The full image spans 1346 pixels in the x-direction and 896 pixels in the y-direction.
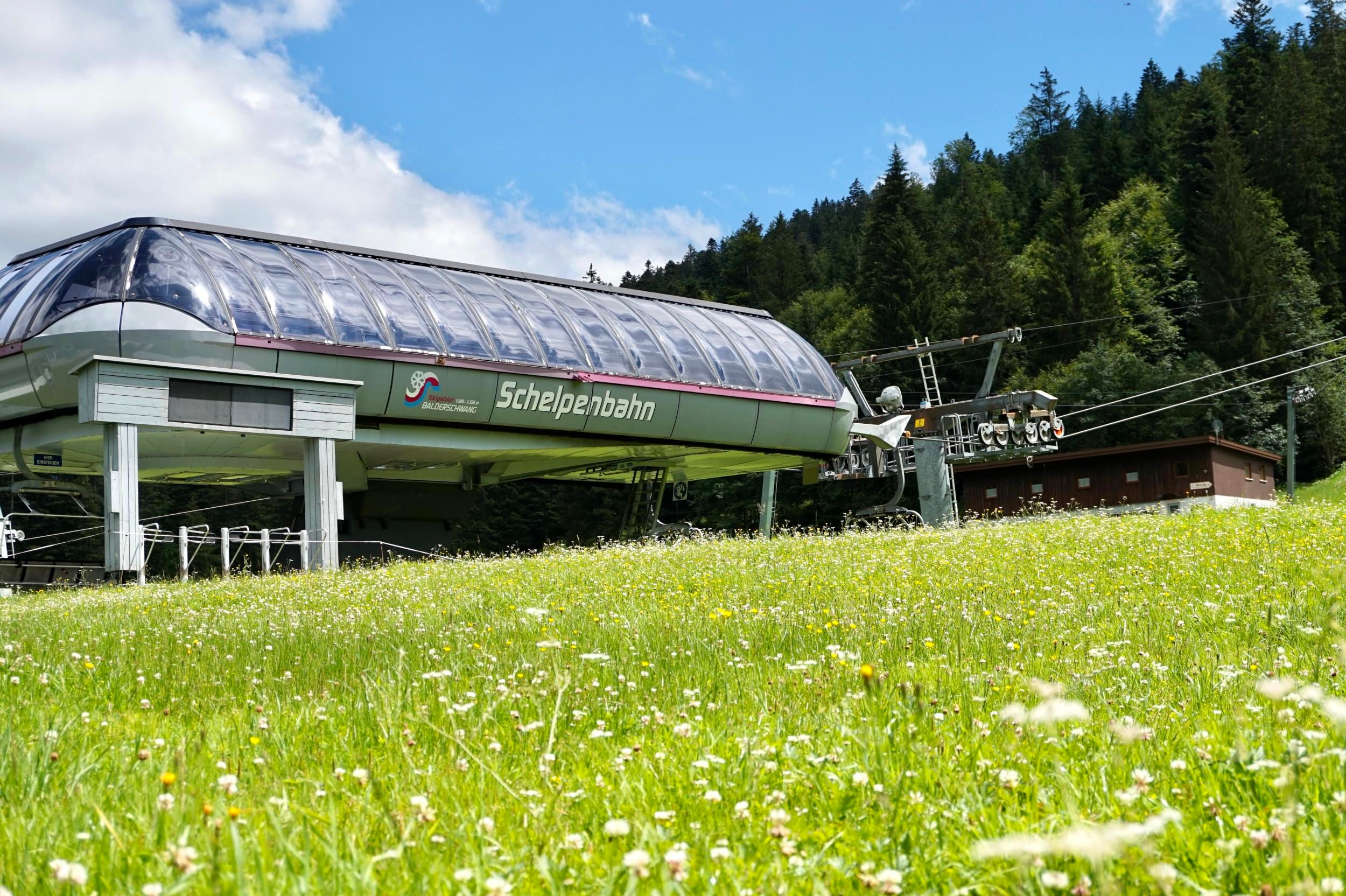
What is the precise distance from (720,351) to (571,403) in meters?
5.08

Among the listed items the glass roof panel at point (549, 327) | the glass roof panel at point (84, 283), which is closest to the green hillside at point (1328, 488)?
the glass roof panel at point (549, 327)

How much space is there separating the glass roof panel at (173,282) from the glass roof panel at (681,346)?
10.7m

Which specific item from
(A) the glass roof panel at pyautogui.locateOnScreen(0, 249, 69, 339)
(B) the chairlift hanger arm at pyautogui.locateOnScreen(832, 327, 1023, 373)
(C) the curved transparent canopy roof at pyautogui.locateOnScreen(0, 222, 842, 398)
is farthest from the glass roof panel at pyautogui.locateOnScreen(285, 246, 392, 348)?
(B) the chairlift hanger arm at pyautogui.locateOnScreen(832, 327, 1023, 373)

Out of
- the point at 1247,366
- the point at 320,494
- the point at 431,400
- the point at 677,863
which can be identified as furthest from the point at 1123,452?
the point at 677,863

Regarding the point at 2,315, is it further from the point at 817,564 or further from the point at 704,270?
the point at 704,270

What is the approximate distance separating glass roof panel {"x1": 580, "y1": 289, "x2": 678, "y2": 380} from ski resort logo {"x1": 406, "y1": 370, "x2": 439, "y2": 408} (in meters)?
5.17

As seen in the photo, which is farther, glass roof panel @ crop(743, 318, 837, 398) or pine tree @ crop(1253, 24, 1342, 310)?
pine tree @ crop(1253, 24, 1342, 310)

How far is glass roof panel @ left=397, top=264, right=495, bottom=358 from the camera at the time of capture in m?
24.9

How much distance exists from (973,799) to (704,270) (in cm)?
10768

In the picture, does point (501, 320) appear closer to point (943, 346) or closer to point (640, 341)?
point (640, 341)

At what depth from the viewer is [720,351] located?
2997 cm

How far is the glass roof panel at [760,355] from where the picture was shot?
30.4 meters

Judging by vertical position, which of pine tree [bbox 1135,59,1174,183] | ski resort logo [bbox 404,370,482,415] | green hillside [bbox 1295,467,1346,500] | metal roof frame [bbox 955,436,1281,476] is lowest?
green hillside [bbox 1295,467,1346,500]

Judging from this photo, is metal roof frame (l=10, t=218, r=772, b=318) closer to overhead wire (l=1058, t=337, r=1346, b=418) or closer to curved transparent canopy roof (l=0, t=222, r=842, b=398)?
curved transparent canopy roof (l=0, t=222, r=842, b=398)
